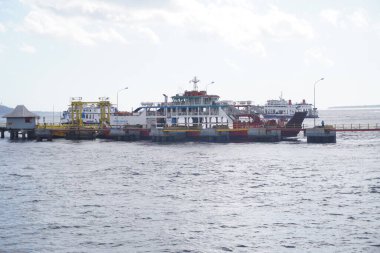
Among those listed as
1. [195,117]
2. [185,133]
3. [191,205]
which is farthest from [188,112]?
[191,205]

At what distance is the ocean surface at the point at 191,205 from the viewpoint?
82.1 feet

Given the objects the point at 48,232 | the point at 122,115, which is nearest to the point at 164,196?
the point at 48,232

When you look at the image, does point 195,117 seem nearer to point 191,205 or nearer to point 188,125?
point 188,125

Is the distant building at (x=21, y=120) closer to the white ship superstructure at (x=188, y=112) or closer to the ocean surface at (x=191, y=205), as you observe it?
the white ship superstructure at (x=188, y=112)

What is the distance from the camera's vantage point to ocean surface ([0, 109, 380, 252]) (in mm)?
25016

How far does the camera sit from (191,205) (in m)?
33.5

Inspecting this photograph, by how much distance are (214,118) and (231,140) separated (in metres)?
8.46

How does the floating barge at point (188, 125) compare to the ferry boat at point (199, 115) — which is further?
the ferry boat at point (199, 115)

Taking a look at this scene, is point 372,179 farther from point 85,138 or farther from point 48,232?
point 85,138

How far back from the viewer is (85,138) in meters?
101

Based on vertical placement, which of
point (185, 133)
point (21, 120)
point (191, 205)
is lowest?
point (191, 205)

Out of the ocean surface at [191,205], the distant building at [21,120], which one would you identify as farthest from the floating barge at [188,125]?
the ocean surface at [191,205]

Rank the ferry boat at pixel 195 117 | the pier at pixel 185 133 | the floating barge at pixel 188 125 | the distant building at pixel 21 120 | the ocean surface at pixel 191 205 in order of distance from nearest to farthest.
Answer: the ocean surface at pixel 191 205, the pier at pixel 185 133, the floating barge at pixel 188 125, the ferry boat at pixel 195 117, the distant building at pixel 21 120

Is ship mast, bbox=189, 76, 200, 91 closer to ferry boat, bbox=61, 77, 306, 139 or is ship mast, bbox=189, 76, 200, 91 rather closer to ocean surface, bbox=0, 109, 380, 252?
ferry boat, bbox=61, 77, 306, 139
